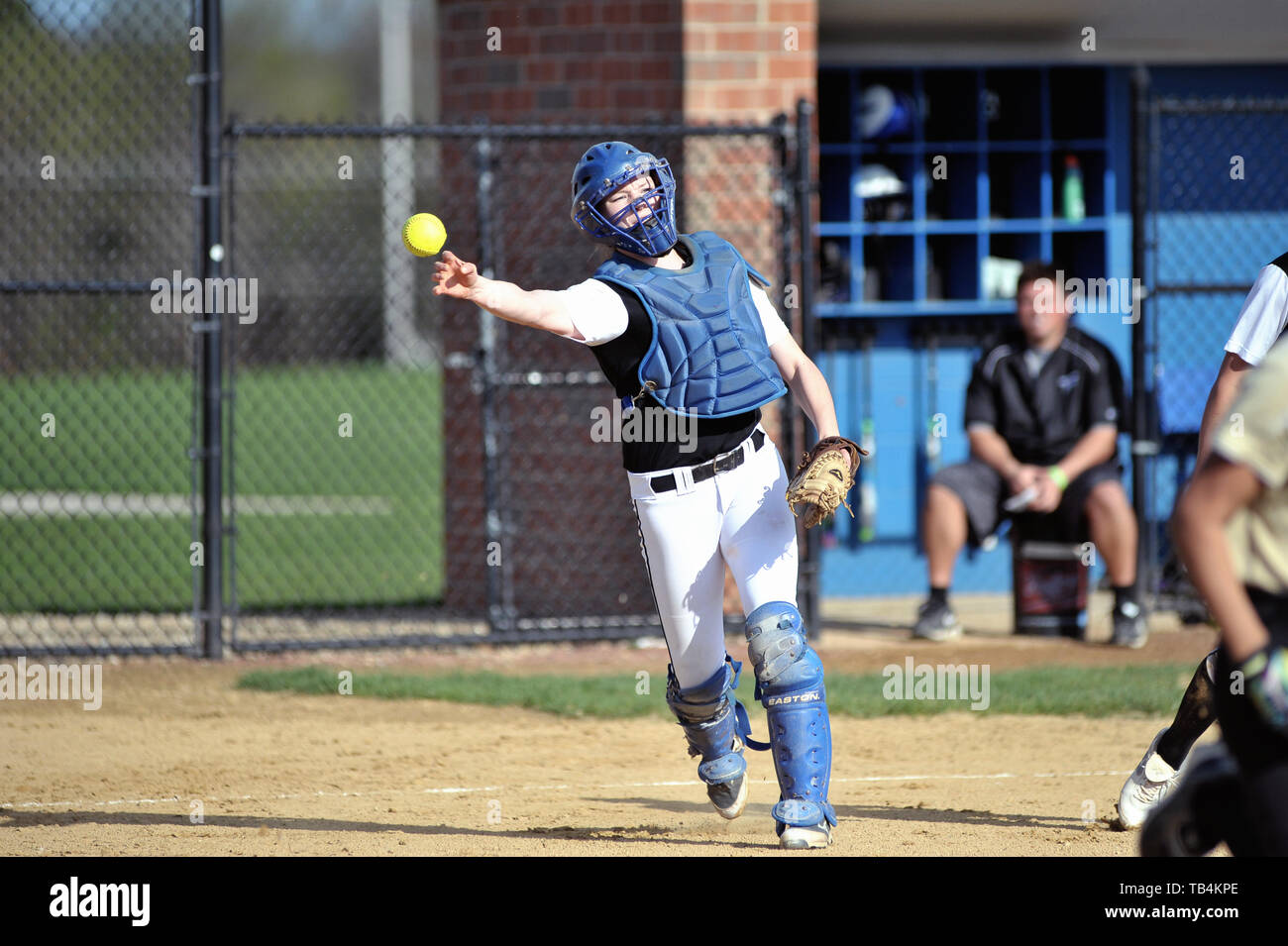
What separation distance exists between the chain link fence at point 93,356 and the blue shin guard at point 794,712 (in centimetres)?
467

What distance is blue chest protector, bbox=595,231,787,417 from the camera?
4.56 m

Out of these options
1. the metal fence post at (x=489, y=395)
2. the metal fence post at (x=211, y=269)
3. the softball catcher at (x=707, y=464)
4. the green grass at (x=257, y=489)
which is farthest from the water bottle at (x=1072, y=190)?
the softball catcher at (x=707, y=464)

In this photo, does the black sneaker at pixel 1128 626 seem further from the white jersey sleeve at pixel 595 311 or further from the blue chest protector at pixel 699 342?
the white jersey sleeve at pixel 595 311

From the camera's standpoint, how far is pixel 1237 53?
34.3 ft

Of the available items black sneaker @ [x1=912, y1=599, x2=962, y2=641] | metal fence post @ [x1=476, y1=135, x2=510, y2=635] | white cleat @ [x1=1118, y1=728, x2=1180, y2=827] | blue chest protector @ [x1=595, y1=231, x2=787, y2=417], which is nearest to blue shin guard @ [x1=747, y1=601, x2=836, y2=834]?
blue chest protector @ [x1=595, y1=231, x2=787, y2=417]

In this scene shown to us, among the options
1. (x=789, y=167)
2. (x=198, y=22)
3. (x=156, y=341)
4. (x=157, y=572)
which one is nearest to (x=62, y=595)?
(x=157, y=572)

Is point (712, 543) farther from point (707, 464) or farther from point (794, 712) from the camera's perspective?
point (794, 712)

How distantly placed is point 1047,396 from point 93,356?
1522 centimetres

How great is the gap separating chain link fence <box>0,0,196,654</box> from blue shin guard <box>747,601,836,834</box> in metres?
4.67

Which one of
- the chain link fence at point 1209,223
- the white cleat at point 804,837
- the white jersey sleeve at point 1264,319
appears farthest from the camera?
the chain link fence at point 1209,223

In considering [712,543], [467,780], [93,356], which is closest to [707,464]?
[712,543]

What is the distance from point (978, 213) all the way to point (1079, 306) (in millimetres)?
980

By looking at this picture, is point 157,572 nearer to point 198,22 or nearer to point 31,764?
point 198,22

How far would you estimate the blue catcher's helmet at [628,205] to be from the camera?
4512 mm
